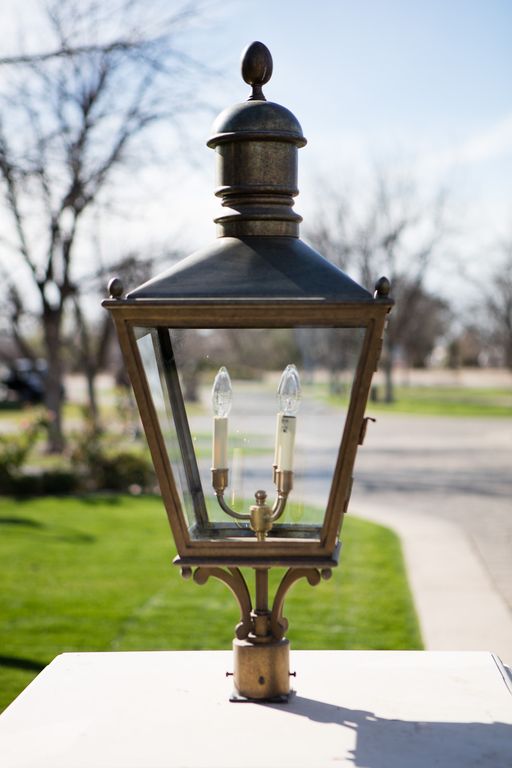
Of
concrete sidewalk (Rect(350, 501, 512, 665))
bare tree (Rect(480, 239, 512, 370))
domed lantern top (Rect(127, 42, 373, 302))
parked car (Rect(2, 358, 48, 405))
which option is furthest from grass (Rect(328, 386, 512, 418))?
domed lantern top (Rect(127, 42, 373, 302))

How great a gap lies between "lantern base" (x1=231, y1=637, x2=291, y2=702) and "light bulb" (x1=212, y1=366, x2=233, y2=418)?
23.5 inches

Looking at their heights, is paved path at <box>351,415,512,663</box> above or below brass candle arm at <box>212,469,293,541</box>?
below

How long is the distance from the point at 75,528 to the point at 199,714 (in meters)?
8.81

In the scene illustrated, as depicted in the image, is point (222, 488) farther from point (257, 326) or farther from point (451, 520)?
point (451, 520)

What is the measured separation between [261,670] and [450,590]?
213 inches

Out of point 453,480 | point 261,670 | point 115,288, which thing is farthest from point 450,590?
point 453,480

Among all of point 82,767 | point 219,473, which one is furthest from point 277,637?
point 82,767

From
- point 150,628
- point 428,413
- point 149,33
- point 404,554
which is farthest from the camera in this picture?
point 428,413

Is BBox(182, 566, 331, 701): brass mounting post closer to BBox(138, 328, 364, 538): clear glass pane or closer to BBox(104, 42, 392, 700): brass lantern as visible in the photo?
BBox(104, 42, 392, 700): brass lantern

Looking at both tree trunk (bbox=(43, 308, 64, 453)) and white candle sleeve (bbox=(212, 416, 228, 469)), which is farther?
tree trunk (bbox=(43, 308, 64, 453))

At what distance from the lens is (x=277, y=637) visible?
2.46 meters

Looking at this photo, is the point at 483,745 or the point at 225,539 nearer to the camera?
the point at 483,745

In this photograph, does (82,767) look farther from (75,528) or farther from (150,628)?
(75,528)

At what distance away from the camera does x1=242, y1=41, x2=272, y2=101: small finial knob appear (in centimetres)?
243
